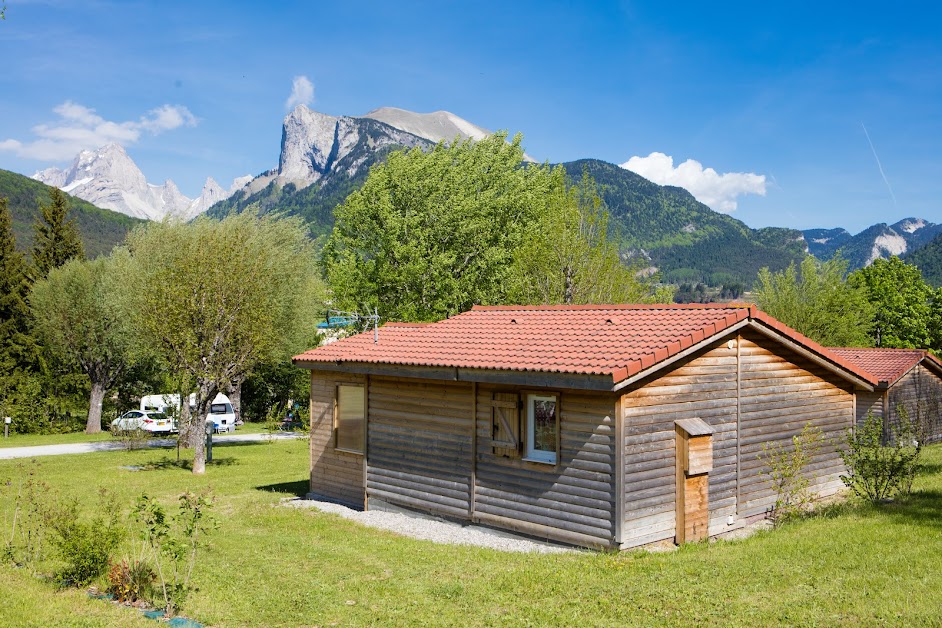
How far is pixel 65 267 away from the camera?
122ft

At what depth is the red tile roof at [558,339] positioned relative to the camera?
37.2 feet

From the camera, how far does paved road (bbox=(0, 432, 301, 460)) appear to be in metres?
28.0

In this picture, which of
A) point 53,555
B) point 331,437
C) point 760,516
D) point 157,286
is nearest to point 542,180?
point 157,286

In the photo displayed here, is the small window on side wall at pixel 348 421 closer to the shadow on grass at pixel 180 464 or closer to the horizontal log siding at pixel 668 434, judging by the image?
the horizontal log siding at pixel 668 434

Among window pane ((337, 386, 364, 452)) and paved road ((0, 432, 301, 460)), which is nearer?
window pane ((337, 386, 364, 452))

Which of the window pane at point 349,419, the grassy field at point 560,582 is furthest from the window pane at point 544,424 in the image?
the window pane at point 349,419

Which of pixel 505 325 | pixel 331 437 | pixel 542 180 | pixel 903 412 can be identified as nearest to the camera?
pixel 903 412

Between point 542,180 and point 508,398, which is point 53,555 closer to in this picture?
point 508,398

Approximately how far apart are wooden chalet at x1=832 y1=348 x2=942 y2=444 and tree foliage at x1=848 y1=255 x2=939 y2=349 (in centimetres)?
2422

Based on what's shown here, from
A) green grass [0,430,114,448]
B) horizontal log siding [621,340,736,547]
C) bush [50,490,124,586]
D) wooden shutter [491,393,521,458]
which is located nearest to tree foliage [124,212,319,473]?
wooden shutter [491,393,521,458]

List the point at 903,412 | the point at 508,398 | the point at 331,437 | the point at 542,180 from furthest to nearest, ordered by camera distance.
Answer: the point at 542,180 → the point at 331,437 → the point at 903,412 → the point at 508,398

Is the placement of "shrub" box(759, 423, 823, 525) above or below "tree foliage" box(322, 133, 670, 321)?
below

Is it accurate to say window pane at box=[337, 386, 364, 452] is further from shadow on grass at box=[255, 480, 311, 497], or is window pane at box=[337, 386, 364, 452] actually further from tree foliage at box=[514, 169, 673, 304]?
tree foliage at box=[514, 169, 673, 304]

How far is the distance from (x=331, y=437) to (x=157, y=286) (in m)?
8.74
